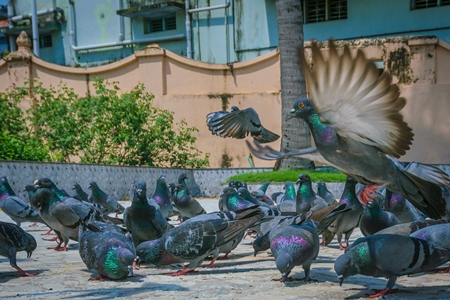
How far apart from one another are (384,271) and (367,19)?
55.1 ft

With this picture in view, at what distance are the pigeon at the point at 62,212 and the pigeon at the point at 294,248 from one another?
231 centimetres

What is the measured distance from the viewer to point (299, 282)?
498 centimetres

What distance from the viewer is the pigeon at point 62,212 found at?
21.0 feet

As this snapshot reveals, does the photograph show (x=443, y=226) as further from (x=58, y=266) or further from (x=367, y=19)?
(x=367, y=19)

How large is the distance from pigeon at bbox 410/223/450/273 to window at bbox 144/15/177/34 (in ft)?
65.2

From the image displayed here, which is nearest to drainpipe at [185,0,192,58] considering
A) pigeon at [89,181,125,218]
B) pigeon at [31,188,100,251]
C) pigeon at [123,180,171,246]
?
pigeon at [89,181,125,218]

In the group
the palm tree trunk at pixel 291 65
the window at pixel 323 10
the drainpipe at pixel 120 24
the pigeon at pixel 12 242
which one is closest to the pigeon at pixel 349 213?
the pigeon at pixel 12 242

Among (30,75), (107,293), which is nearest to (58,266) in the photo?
(107,293)

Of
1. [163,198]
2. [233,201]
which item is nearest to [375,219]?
[233,201]

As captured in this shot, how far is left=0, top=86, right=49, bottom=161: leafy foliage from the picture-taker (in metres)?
14.5

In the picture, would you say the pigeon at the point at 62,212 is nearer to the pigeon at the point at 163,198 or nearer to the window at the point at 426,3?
the pigeon at the point at 163,198

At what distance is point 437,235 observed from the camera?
4676 millimetres

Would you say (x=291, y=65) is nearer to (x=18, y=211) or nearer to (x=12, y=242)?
(x=18, y=211)

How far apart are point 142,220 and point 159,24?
19.1 m
